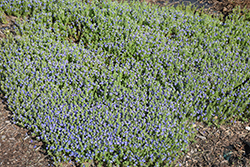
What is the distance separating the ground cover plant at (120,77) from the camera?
14.8 ft

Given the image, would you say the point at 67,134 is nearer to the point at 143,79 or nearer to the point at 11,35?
the point at 143,79

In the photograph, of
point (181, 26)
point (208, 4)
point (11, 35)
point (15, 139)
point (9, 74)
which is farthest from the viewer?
point (208, 4)

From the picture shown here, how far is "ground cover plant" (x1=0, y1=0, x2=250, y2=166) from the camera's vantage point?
177 inches

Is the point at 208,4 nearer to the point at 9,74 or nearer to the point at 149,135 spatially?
the point at 149,135

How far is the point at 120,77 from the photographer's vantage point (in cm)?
547

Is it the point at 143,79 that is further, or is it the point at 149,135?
the point at 143,79

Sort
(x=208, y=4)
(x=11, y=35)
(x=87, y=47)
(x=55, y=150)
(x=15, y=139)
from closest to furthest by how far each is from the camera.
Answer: (x=55, y=150)
(x=15, y=139)
(x=11, y=35)
(x=87, y=47)
(x=208, y=4)

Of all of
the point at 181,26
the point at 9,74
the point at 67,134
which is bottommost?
the point at 67,134

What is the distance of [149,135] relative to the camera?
15.1 feet

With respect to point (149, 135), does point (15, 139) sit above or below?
below

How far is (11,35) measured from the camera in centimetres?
589

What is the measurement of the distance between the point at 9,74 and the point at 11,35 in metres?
1.18

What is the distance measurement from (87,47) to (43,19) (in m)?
1.56

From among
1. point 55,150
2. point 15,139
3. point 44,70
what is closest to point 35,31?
point 44,70
